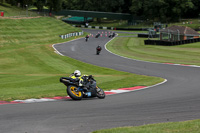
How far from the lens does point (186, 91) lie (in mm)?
18016

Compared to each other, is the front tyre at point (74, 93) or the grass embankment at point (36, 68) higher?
the front tyre at point (74, 93)

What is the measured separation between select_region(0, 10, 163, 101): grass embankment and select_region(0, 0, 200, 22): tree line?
27.7 metres

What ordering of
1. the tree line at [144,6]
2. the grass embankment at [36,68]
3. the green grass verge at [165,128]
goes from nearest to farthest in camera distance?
the green grass verge at [165,128] < the grass embankment at [36,68] < the tree line at [144,6]

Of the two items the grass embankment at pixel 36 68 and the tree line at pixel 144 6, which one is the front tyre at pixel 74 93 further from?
the tree line at pixel 144 6

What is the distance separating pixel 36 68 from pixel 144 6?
102 meters

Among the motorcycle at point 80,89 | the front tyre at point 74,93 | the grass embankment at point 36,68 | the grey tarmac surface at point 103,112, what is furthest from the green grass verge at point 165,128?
the grass embankment at point 36,68

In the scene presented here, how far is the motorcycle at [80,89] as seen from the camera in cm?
1557

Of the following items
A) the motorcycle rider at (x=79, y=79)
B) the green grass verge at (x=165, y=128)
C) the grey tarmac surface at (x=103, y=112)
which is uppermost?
the motorcycle rider at (x=79, y=79)

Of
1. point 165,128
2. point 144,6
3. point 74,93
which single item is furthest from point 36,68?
point 144,6

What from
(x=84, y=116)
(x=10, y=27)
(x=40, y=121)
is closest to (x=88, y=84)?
(x=84, y=116)

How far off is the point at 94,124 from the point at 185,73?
17.6m

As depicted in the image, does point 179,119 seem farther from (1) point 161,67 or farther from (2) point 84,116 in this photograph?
(1) point 161,67

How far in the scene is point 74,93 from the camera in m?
15.7

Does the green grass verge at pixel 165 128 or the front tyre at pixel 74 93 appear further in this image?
the front tyre at pixel 74 93
